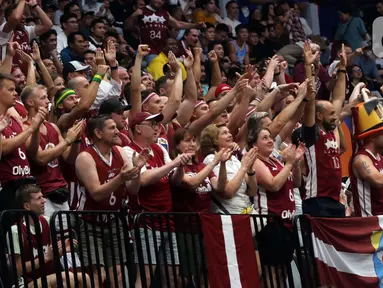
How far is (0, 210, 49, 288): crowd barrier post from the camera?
8.59 metres

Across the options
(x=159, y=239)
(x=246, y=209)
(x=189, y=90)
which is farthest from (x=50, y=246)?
(x=189, y=90)

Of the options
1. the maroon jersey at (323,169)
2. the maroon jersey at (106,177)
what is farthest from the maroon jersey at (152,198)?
the maroon jersey at (323,169)

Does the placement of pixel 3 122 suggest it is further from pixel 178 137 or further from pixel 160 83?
pixel 160 83

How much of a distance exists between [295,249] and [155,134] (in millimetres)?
1737

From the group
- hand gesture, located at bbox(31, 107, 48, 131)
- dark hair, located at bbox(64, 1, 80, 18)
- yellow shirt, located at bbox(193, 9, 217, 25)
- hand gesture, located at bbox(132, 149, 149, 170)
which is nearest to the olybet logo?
dark hair, located at bbox(64, 1, 80, 18)

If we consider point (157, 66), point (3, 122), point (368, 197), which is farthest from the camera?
point (157, 66)

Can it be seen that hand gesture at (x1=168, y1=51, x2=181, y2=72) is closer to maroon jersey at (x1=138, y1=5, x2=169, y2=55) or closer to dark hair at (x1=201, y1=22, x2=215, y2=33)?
maroon jersey at (x1=138, y1=5, x2=169, y2=55)

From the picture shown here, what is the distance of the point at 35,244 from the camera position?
9000 mm

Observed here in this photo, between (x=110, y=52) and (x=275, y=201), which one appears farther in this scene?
(x=110, y=52)

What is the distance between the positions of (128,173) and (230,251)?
130 cm

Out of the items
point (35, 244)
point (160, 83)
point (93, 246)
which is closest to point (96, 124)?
point (93, 246)

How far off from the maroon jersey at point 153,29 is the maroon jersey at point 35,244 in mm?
8290

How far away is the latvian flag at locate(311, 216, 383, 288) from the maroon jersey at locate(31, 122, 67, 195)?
2.51m

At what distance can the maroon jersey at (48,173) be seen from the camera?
399 inches
